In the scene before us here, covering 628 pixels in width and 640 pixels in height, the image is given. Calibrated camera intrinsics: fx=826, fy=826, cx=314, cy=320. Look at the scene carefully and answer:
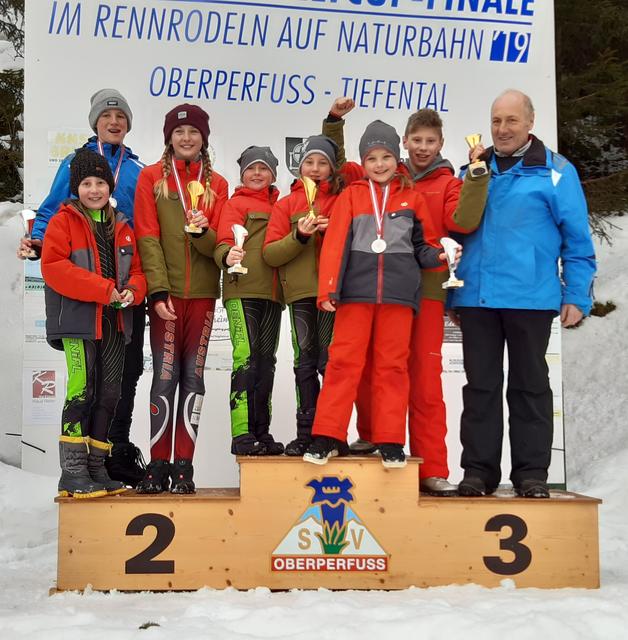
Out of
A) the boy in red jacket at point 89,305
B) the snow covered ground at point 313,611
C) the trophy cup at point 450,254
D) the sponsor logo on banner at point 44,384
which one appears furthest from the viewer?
the sponsor logo on banner at point 44,384

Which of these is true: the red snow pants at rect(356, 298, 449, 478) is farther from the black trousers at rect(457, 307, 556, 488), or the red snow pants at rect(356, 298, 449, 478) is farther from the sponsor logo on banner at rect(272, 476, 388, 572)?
the sponsor logo on banner at rect(272, 476, 388, 572)

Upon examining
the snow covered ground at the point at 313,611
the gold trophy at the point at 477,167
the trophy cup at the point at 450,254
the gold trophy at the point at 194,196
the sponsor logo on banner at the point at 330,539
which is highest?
the gold trophy at the point at 477,167

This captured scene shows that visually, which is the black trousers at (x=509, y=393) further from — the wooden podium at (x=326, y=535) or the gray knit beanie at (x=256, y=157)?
the gray knit beanie at (x=256, y=157)

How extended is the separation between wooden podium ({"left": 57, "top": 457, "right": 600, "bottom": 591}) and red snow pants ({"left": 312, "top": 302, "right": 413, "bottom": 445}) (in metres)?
0.16

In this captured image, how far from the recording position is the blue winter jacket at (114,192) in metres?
3.88

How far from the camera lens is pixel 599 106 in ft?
30.0

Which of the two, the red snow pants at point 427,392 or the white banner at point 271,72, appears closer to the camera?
the red snow pants at point 427,392

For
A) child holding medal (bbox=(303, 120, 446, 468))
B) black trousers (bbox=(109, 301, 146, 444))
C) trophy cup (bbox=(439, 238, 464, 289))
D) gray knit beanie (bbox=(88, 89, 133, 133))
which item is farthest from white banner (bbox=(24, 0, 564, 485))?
trophy cup (bbox=(439, 238, 464, 289))

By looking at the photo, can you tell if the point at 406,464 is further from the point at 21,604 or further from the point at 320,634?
the point at 21,604

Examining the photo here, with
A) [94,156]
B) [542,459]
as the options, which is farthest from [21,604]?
[542,459]

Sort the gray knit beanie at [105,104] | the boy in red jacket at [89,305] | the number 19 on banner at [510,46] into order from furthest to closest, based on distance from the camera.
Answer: the number 19 on banner at [510,46] < the gray knit beanie at [105,104] < the boy in red jacket at [89,305]

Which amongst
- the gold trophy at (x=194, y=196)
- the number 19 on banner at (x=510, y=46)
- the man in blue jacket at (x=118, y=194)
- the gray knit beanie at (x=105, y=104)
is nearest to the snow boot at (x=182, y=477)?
the man in blue jacket at (x=118, y=194)

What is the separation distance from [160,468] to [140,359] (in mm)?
746

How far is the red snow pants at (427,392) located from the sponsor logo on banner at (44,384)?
2.84 meters
